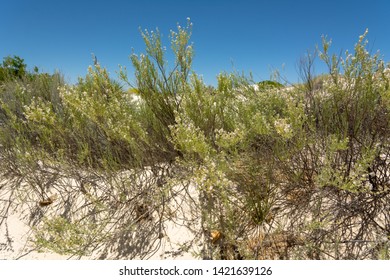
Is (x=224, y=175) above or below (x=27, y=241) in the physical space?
above

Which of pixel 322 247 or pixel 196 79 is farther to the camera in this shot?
pixel 196 79

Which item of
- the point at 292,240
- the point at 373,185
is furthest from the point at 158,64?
the point at 373,185

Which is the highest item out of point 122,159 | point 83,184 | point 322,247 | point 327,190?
point 122,159

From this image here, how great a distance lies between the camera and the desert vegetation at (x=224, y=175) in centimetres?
196

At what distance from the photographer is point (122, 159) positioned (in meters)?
3.39

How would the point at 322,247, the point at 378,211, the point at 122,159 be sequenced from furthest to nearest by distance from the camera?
the point at 122,159, the point at 378,211, the point at 322,247

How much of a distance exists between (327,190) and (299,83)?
1.95 m

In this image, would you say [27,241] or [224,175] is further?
[27,241]

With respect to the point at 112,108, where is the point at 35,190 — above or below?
below

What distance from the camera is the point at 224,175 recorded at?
1.84 meters

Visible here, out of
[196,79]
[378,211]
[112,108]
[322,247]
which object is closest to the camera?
[322,247]

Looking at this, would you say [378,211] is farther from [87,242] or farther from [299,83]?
[87,242]

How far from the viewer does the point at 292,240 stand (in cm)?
200

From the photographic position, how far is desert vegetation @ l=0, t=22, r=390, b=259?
1.96 m
